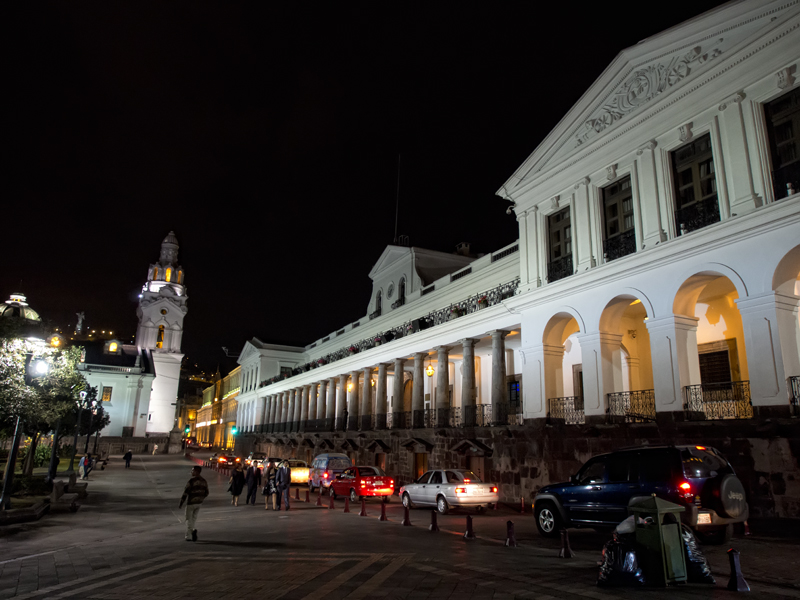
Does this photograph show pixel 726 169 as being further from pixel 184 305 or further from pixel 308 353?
pixel 184 305

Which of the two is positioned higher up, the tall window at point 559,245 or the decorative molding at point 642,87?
the decorative molding at point 642,87

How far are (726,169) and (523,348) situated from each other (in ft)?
30.6

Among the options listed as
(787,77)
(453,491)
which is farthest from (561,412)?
(787,77)

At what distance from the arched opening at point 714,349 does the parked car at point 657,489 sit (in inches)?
217

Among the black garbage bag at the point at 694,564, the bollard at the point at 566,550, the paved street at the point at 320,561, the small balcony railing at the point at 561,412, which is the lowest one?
the paved street at the point at 320,561

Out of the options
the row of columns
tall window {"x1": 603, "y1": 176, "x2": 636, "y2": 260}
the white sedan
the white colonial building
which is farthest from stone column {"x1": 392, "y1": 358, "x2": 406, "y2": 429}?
tall window {"x1": 603, "y1": 176, "x2": 636, "y2": 260}

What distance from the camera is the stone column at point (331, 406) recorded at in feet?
133

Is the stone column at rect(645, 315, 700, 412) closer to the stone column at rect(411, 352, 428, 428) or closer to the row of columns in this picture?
the row of columns

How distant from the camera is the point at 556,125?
21.0 m

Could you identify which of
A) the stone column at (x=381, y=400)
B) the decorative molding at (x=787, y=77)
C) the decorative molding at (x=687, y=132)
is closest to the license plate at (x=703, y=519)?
the decorative molding at (x=787, y=77)

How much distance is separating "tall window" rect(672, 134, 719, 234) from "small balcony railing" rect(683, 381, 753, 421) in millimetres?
4621

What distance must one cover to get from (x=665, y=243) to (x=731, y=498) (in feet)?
28.1

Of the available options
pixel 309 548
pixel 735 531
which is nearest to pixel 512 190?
pixel 735 531

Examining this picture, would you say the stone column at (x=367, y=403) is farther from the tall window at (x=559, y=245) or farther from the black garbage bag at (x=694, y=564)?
the black garbage bag at (x=694, y=564)
